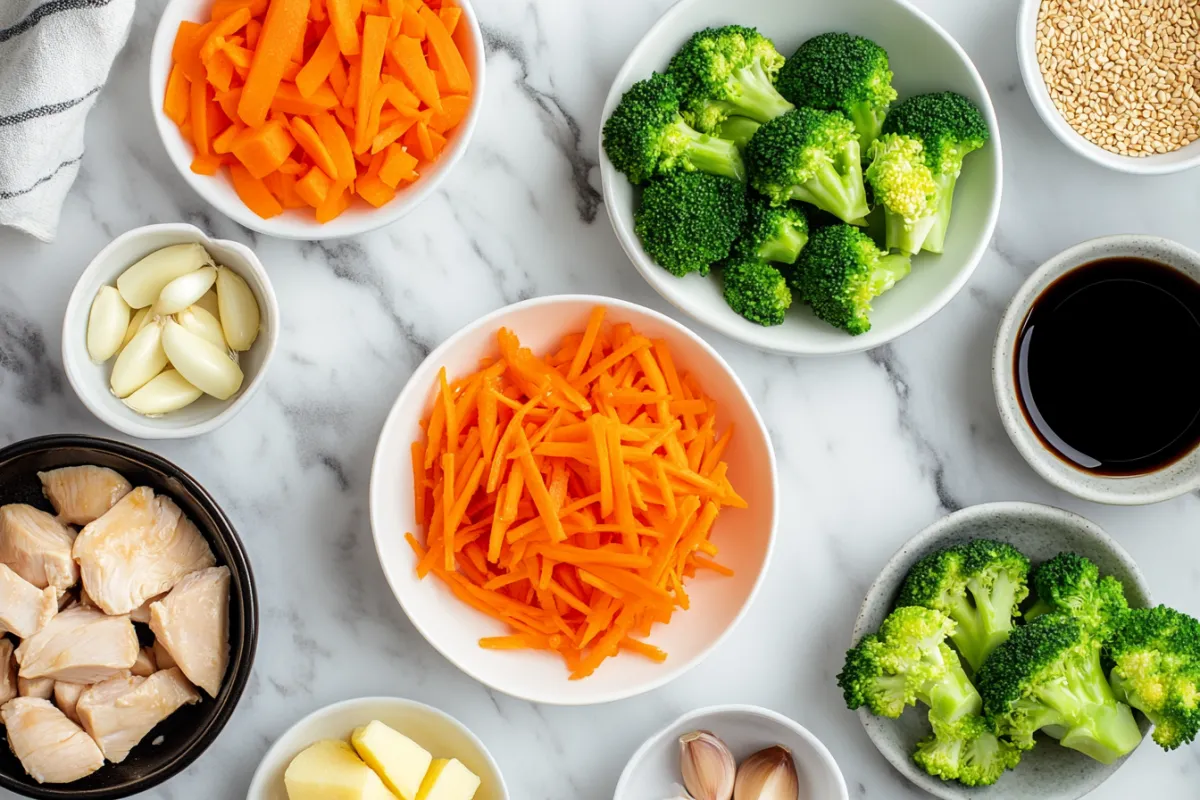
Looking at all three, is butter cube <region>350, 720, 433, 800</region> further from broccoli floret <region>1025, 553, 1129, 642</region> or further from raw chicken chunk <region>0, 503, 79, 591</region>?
broccoli floret <region>1025, 553, 1129, 642</region>

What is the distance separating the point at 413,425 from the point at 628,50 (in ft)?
2.73

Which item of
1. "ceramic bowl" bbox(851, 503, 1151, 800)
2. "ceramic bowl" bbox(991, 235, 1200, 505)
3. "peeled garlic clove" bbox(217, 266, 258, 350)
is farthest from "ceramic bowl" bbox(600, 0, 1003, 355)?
"peeled garlic clove" bbox(217, 266, 258, 350)

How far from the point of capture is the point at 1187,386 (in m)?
2.02

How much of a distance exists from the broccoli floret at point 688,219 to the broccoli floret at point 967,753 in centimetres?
96

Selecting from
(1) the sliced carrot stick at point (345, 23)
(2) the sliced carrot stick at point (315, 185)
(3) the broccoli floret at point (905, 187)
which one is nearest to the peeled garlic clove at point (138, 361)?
(2) the sliced carrot stick at point (315, 185)

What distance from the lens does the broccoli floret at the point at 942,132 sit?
1910mm

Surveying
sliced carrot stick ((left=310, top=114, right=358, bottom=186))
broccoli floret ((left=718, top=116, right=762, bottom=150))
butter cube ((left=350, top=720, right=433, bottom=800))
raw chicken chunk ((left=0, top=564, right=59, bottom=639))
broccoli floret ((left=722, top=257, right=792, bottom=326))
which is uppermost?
sliced carrot stick ((left=310, top=114, right=358, bottom=186))

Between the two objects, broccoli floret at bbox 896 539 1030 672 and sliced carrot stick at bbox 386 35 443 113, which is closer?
sliced carrot stick at bbox 386 35 443 113

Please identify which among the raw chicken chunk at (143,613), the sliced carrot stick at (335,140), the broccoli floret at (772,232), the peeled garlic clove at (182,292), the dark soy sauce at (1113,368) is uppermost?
the sliced carrot stick at (335,140)

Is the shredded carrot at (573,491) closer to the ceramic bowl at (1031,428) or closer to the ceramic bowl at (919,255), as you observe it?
the ceramic bowl at (919,255)

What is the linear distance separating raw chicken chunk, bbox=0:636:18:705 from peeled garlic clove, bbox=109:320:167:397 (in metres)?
0.48

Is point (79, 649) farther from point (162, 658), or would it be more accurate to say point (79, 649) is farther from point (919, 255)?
point (919, 255)

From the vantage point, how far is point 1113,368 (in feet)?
6.63

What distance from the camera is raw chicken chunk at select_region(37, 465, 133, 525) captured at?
183 centimetres
